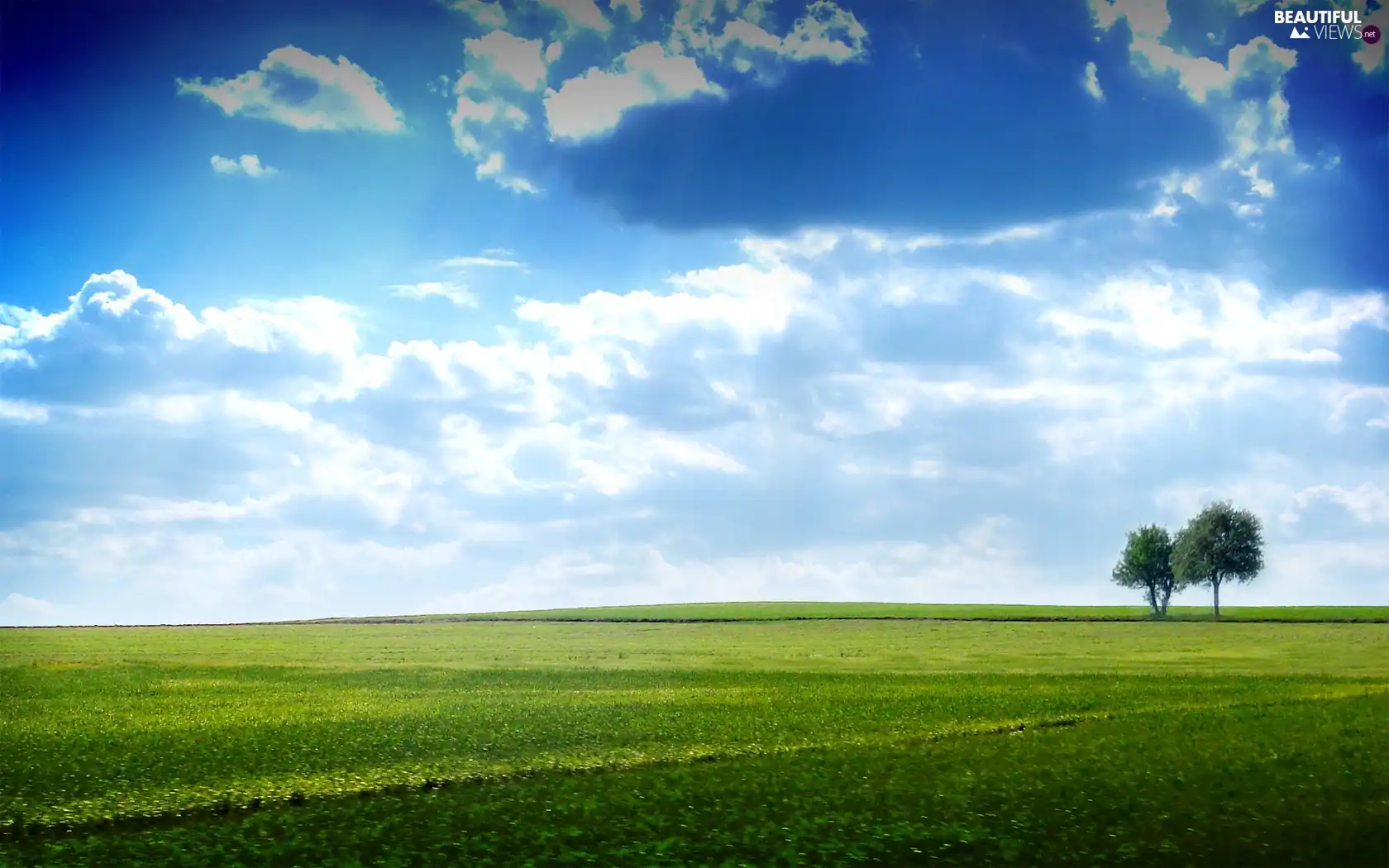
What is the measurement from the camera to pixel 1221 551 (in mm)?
105125

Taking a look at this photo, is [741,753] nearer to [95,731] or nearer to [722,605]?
[95,731]

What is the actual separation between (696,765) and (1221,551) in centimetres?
9466

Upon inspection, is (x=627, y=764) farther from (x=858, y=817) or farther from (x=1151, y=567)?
(x=1151, y=567)

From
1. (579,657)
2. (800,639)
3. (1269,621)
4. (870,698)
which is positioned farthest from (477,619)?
(870,698)

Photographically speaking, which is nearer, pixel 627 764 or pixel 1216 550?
pixel 627 764

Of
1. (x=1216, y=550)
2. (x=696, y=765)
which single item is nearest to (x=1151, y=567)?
(x=1216, y=550)

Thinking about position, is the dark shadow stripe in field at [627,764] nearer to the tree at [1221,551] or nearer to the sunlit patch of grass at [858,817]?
the sunlit patch of grass at [858,817]

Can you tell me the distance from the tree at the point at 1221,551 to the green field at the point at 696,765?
57213 mm

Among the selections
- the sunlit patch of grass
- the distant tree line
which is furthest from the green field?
the distant tree line

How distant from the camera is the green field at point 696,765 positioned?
640 inches

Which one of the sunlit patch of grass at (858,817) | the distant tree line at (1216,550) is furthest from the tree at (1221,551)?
the sunlit patch of grass at (858,817)

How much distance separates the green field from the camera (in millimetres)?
16250

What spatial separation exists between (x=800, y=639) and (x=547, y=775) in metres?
53.1

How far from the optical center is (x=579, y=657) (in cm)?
5750
